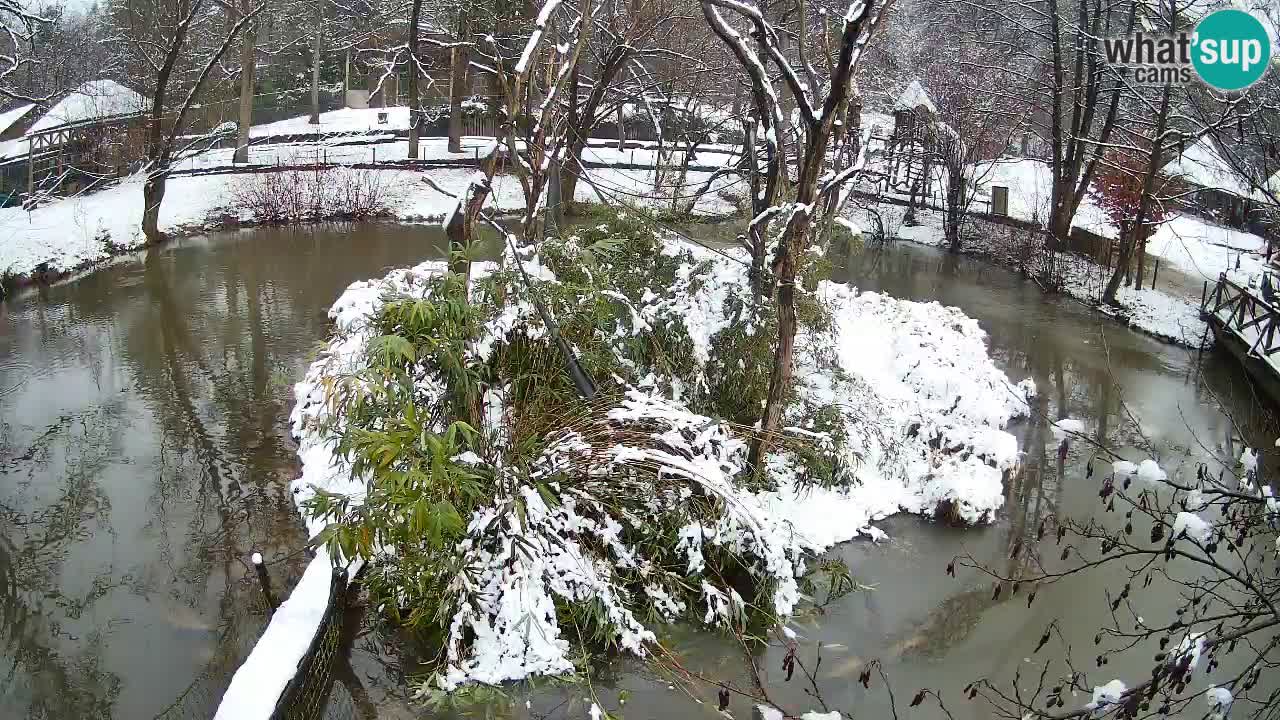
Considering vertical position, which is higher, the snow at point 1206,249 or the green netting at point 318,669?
the snow at point 1206,249

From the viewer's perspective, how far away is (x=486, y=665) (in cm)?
673

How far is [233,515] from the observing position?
30.8 feet

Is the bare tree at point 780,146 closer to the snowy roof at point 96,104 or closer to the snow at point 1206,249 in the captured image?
the snow at point 1206,249

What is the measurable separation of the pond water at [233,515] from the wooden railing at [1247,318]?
28.1 inches

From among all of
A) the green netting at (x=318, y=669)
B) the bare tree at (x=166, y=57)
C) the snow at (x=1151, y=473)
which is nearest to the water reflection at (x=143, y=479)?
the green netting at (x=318, y=669)

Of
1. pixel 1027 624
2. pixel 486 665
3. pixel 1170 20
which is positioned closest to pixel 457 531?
pixel 486 665

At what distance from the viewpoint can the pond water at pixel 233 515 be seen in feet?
23.0

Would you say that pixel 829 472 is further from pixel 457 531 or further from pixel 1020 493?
pixel 457 531

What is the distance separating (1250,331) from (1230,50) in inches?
192

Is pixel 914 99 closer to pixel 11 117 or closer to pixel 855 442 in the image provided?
pixel 855 442

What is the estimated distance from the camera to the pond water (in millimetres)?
7008

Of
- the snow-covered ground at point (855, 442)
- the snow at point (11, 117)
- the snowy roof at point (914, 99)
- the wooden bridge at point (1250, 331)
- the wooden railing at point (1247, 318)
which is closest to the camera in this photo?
the snow-covered ground at point (855, 442)

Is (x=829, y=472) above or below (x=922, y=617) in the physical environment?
above

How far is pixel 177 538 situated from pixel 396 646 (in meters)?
3.01
